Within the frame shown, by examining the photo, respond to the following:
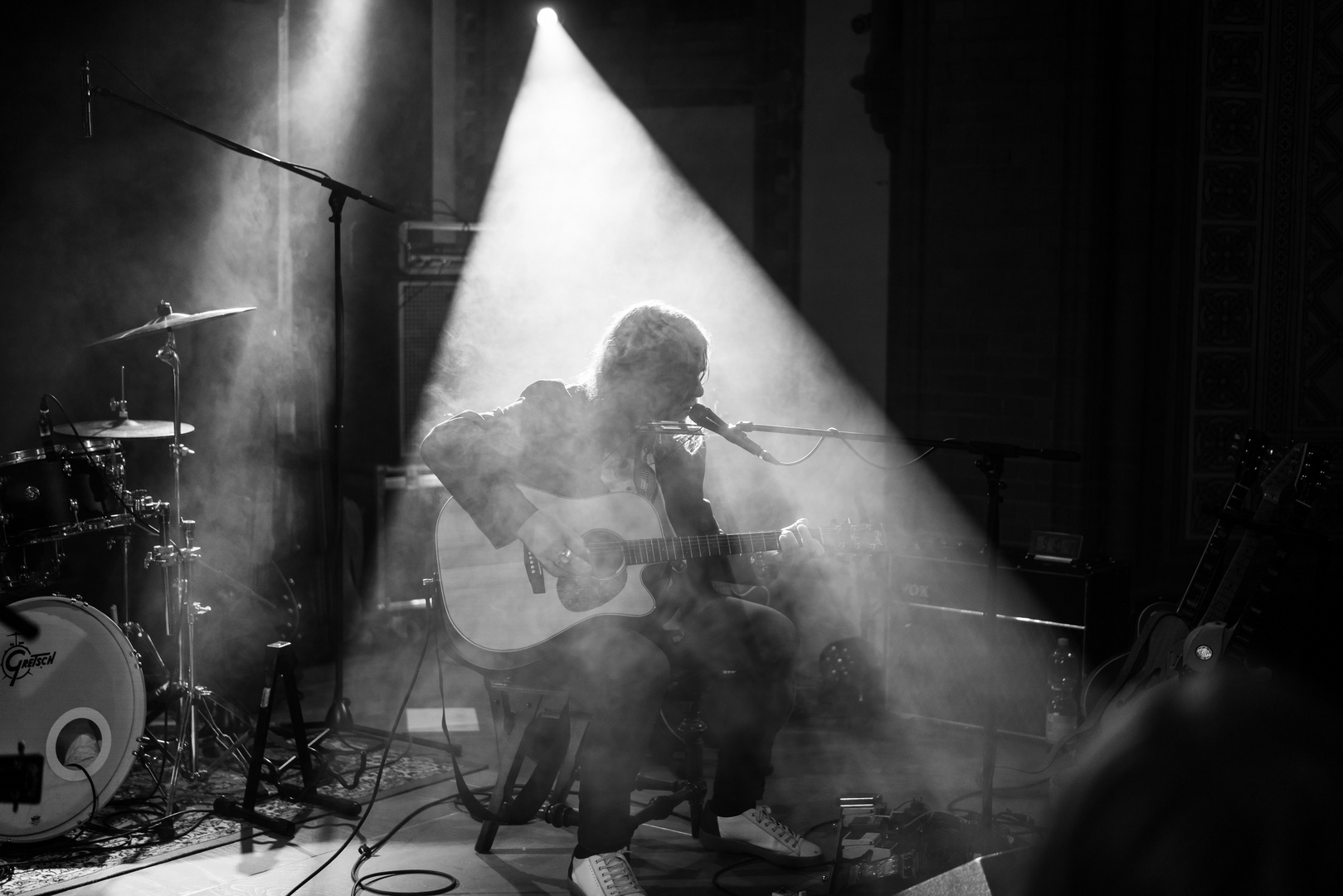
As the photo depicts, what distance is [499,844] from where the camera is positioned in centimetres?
337

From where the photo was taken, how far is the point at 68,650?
10.7ft

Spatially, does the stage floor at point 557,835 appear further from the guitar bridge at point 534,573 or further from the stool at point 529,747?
the guitar bridge at point 534,573

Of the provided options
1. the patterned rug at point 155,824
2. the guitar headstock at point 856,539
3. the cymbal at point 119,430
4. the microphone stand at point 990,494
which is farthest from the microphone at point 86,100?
the guitar headstock at point 856,539

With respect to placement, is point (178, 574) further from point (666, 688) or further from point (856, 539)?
point (856, 539)

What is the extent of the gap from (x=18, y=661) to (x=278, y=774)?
2.79 ft

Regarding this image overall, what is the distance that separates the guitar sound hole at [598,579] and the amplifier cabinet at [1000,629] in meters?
1.57

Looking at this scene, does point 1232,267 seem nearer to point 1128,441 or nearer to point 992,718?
point 1128,441

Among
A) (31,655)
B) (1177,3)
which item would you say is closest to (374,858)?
(31,655)

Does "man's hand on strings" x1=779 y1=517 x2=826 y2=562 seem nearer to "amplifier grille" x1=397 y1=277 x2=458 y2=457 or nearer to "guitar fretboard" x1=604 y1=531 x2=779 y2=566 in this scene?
"guitar fretboard" x1=604 y1=531 x2=779 y2=566

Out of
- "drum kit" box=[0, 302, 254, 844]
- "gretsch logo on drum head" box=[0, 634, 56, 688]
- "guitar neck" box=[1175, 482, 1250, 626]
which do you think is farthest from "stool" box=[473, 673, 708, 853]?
"guitar neck" box=[1175, 482, 1250, 626]

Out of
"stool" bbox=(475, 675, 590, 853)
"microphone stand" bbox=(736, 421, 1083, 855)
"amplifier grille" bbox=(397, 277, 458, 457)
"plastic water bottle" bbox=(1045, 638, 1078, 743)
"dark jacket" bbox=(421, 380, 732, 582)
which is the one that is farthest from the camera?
"amplifier grille" bbox=(397, 277, 458, 457)

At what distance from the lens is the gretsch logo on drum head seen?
315 centimetres

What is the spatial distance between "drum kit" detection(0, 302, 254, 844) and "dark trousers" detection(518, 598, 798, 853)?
1159mm

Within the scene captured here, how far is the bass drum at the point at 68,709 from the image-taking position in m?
3.17
